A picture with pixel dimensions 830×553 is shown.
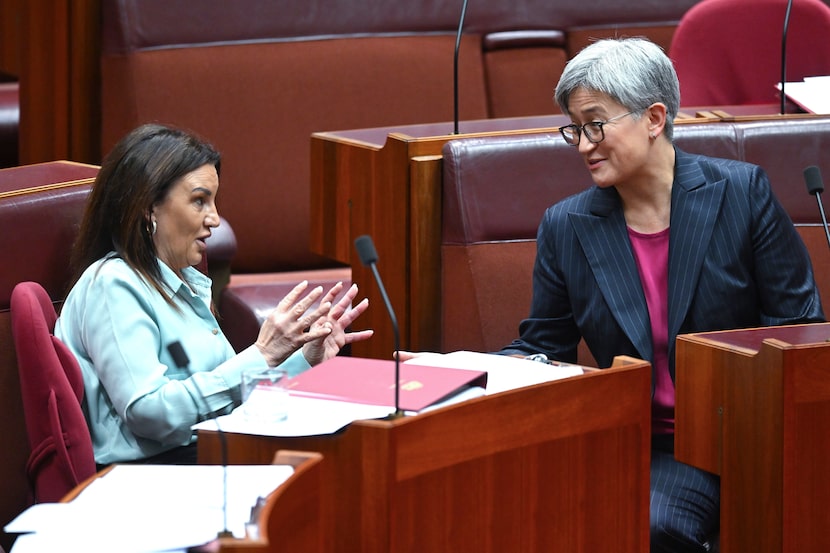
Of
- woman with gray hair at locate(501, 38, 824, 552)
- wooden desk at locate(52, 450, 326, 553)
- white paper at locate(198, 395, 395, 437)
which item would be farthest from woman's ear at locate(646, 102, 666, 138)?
wooden desk at locate(52, 450, 326, 553)

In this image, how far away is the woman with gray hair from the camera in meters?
1.67

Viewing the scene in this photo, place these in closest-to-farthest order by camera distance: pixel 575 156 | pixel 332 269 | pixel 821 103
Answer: pixel 575 156 < pixel 821 103 < pixel 332 269

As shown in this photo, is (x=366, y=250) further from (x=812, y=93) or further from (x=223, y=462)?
(x=812, y=93)

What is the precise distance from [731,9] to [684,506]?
1316mm

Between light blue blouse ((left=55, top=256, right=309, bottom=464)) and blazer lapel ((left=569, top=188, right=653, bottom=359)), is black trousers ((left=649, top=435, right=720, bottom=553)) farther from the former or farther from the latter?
light blue blouse ((left=55, top=256, right=309, bottom=464))

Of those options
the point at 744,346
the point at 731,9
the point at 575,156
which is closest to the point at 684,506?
the point at 744,346

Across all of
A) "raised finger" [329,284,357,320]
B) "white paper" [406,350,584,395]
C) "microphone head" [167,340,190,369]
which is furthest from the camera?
"raised finger" [329,284,357,320]

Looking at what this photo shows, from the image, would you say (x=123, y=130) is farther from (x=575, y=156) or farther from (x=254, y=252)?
(x=575, y=156)

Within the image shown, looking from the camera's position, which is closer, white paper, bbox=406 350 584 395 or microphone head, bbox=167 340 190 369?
microphone head, bbox=167 340 190 369

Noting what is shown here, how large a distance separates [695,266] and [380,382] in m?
0.59

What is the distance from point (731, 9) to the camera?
2.53 m

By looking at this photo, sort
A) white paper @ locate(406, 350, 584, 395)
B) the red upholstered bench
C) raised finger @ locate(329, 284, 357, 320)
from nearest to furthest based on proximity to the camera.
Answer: white paper @ locate(406, 350, 584, 395)
raised finger @ locate(329, 284, 357, 320)
the red upholstered bench

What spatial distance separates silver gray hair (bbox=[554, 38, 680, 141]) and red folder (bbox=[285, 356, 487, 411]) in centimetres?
54

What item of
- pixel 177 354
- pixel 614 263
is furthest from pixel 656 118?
pixel 177 354
